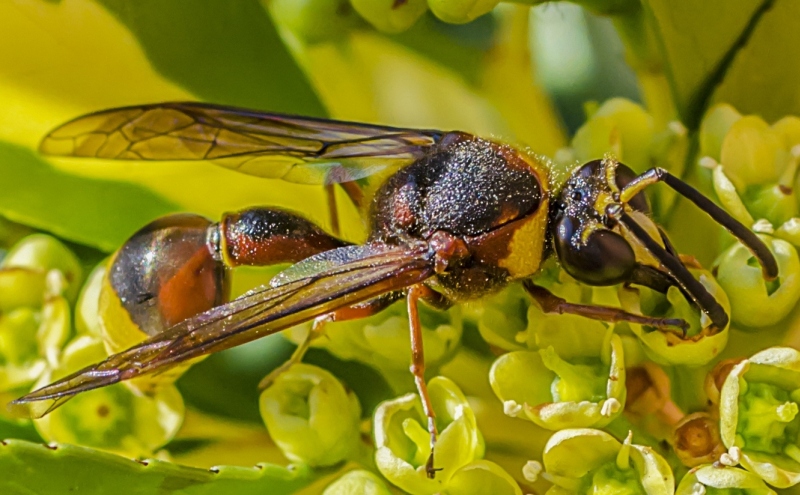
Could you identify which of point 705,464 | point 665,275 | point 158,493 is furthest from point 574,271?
point 158,493

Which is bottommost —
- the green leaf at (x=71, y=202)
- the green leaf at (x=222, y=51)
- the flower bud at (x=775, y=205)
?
the flower bud at (x=775, y=205)

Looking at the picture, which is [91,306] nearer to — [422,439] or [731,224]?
[422,439]

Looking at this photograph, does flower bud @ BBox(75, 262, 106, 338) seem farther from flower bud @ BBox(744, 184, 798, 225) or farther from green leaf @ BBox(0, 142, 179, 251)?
flower bud @ BBox(744, 184, 798, 225)

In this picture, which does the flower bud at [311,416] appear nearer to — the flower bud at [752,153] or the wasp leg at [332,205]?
the wasp leg at [332,205]

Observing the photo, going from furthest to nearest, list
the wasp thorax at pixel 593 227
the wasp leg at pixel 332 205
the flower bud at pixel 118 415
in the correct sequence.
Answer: the wasp leg at pixel 332 205, the flower bud at pixel 118 415, the wasp thorax at pixel 593 227

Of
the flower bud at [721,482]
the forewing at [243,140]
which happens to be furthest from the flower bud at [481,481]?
the forewing at [243,140]

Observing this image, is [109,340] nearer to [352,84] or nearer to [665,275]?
[352,84]

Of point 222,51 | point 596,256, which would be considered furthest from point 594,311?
point 222,51
